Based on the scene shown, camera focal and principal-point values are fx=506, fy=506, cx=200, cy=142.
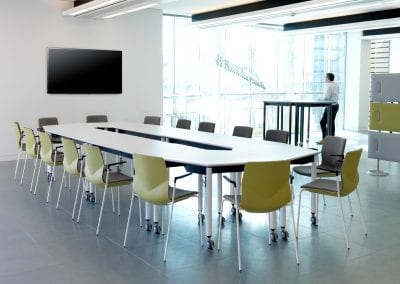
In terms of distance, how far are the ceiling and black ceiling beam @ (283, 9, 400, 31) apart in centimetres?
5

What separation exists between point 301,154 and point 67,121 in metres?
6.17

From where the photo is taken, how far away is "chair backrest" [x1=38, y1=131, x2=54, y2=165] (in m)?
6.10

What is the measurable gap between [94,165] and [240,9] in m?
6.04

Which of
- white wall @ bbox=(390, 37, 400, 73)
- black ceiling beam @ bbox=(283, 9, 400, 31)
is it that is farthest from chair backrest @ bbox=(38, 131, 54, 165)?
white wall @ bbox=(390, 37, 400, 73)

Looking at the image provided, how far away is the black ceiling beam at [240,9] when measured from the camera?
888 cm

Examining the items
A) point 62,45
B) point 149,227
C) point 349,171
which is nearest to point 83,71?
point 62,45

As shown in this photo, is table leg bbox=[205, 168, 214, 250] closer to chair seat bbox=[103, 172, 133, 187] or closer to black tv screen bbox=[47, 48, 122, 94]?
chair seat bbox=[103, 172, 133, 187]

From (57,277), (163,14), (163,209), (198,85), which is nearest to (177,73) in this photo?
(198,85)

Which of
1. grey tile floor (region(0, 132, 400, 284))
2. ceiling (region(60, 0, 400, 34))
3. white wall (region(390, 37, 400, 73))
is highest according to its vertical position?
ceiling (region(60, 0, 400, 34))

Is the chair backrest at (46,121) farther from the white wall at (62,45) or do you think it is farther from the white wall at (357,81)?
the white wall at (357,81)

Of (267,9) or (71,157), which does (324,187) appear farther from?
(267,9)

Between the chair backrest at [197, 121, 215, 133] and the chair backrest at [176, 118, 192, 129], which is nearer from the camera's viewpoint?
the chair backrest at [197, 121, 215, 133]

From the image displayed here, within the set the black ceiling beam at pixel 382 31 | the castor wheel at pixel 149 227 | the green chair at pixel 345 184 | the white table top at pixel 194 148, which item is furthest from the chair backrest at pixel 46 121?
Result: the black ceiling beam at pixel 382 31

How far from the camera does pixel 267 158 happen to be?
4.50 meters
